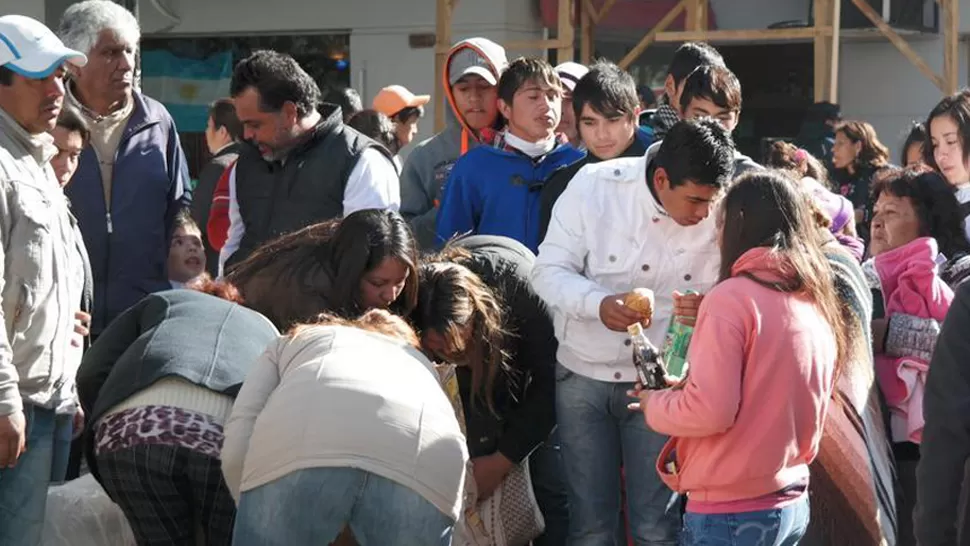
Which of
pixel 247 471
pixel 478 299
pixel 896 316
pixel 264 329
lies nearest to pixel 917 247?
pixel 896 316

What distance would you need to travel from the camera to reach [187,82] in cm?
1540

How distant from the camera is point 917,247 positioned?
17.9 ft

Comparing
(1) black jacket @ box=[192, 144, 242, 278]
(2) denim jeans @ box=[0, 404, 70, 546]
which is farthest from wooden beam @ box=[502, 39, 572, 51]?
(2) denim jeans @ box=[0, 404, 70, 546]

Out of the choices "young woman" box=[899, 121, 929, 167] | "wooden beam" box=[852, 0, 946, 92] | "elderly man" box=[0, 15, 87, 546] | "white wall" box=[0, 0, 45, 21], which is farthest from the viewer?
"white wall" box=[0, 0, 45, 21]

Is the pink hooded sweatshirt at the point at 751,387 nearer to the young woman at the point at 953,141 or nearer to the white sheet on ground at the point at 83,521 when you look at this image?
the white sheet on ground at the point at 83,521

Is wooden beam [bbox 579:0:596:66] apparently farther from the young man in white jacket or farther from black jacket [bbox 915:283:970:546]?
black jacket [bbox 915:283:970:546]

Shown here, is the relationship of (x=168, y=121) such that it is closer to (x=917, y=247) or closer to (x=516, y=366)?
(x=516, y=366)

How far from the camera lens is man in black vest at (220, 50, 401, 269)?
5.84m

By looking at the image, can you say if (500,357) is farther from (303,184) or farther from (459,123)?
(459,123)

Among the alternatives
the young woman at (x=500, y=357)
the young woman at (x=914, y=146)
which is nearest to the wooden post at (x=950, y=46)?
the young woman at (x=914, y=146)

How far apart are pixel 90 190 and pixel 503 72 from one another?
174 centimetres

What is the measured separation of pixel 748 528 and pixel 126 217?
2.97 metres

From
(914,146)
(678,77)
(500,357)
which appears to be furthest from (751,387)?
(914,146)

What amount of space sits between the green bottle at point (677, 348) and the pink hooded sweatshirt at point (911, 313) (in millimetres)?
1091
